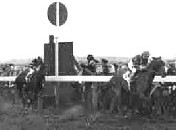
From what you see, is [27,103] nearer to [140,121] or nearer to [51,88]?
[51,88]

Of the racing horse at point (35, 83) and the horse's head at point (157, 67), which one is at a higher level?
the horse's head at point (157, 67)

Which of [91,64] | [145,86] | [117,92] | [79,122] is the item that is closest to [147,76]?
[145,86]

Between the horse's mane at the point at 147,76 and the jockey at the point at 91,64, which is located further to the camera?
the jockey at the point at 91,64

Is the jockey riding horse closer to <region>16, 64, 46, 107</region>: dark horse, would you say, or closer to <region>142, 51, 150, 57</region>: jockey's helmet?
<region>16, 64, 46, 107</region>: dark horse

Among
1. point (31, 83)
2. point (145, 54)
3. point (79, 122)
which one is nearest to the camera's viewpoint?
point (79, 122)

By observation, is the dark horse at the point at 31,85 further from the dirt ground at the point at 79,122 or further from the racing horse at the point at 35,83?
the dirt ground at the point at 79,122

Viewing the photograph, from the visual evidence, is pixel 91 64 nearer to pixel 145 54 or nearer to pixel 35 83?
pixel 35 83

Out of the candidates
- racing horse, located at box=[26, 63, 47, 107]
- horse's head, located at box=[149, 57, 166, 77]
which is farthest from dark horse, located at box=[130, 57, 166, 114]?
racing horse, located at box=[26, 63, 47, 107]

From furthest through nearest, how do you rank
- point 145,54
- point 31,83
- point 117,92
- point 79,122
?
point 31,83 → point 117,92 → point 145,54 → point 79,122

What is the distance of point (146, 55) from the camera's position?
12.5 meters

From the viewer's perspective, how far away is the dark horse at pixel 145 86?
12195mm

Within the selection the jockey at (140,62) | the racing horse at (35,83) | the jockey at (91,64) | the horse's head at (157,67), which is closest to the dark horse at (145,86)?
the horse's head at (157,67)

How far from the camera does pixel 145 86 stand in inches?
480

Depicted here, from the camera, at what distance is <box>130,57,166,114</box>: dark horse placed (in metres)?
12.2
